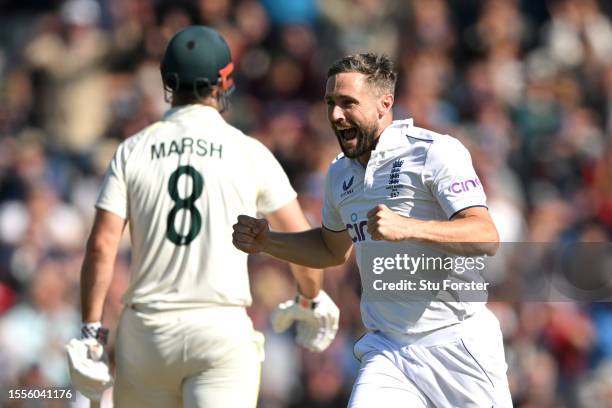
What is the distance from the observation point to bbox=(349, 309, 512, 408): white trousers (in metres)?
5.04

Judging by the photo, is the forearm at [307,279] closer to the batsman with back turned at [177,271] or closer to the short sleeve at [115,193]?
the batsman with back turned at [177,271]

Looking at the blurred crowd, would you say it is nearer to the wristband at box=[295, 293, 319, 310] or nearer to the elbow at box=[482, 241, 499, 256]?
the wristband at box=[295, 293, 319, 310]

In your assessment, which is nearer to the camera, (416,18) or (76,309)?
(76,309)

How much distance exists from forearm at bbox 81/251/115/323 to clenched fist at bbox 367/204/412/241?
5.21 feet

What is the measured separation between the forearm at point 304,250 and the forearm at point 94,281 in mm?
809

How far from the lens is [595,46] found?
1204cm

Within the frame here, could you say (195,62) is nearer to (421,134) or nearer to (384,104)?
(384,104)

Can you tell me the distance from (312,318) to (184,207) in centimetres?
113

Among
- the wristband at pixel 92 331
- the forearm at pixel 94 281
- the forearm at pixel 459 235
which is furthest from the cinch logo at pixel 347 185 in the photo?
the wristband at pixel 92 331

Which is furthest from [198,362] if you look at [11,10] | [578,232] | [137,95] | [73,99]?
[11,10]

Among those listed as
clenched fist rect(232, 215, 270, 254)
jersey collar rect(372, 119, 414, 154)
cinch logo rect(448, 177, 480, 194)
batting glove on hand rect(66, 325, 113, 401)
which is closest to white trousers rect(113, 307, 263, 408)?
batting glove on hand rect(66, 325, 113, 401)

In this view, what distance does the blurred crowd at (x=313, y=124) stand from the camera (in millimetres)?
9562

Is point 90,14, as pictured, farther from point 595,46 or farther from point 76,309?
point 595,46

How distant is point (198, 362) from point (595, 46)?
7768 mm
